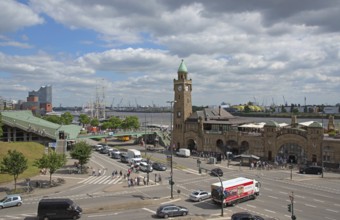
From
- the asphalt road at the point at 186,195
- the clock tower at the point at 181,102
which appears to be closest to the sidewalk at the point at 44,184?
the asphalt road at the point at 186,195

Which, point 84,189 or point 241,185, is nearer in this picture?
point 241,185

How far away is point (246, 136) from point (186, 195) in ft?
137

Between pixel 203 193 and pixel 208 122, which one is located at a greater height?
pixel 208 122

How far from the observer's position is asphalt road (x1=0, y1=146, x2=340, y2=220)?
137 feet

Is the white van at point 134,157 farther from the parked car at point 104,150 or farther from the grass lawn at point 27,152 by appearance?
the grass lawn at point 27,152

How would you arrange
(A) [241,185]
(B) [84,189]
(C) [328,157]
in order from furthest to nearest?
(C) [328,157] < (B) [84,189] < (A) [241,185]

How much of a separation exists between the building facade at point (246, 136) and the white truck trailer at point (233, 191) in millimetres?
31097

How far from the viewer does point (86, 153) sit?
68.6 meters

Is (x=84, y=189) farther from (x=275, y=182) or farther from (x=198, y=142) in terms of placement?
(x=198, y=142)

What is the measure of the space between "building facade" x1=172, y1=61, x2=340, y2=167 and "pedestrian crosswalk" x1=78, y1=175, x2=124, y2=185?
20340 millimetres

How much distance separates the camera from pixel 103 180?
2539 inches

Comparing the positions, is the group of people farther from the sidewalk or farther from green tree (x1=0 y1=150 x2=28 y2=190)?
green tree (x1=0 y1=150 x2=28 y2=190)

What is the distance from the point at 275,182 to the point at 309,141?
68.4 ft

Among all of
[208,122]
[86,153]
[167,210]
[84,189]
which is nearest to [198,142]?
[208,122]
